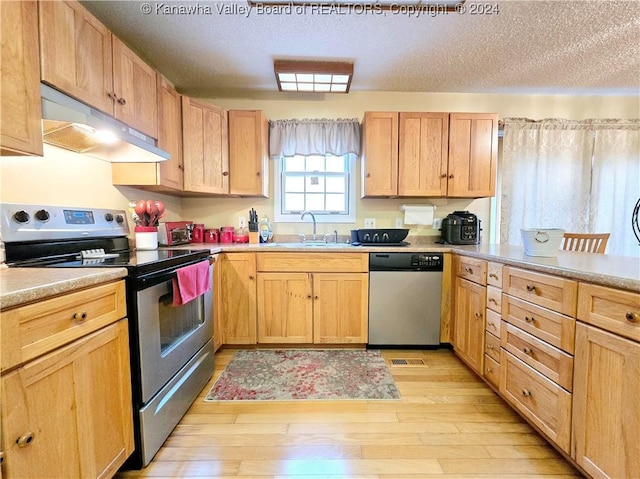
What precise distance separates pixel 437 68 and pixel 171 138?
228cm

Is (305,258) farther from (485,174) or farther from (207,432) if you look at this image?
(485,174)

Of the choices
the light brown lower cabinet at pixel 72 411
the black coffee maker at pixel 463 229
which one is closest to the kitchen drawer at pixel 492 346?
the black coffee maker at pixel 463 229

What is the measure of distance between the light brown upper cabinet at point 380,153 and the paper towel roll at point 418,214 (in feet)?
1.04

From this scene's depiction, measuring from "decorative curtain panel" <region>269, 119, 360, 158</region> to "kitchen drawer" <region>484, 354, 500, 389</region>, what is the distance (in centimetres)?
201

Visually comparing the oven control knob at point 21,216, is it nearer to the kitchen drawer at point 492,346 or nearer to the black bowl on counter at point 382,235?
the black bowl on counter at point 382,235

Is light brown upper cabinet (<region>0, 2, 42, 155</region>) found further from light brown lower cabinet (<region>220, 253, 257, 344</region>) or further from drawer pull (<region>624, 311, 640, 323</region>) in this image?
drawer pull (<region>624, 311, 640, 323</region>)

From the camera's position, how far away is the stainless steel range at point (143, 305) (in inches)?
47.0

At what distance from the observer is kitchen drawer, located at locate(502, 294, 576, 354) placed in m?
1.17

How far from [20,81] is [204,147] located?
1.38m

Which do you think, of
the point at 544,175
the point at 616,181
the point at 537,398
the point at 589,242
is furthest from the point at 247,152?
the point at 616,181

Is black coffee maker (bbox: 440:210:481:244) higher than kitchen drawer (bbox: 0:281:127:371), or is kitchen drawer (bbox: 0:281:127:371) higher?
black coffee maker (bbox: 440:210:481:244)

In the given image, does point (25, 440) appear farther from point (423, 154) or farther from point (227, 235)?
point (423, 154)

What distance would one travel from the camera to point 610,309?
3.31 ft

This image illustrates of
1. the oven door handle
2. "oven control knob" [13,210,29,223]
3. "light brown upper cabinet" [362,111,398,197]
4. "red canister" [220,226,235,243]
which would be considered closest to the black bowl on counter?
A: "light brown upper cabinet" [362,111,398,197]
